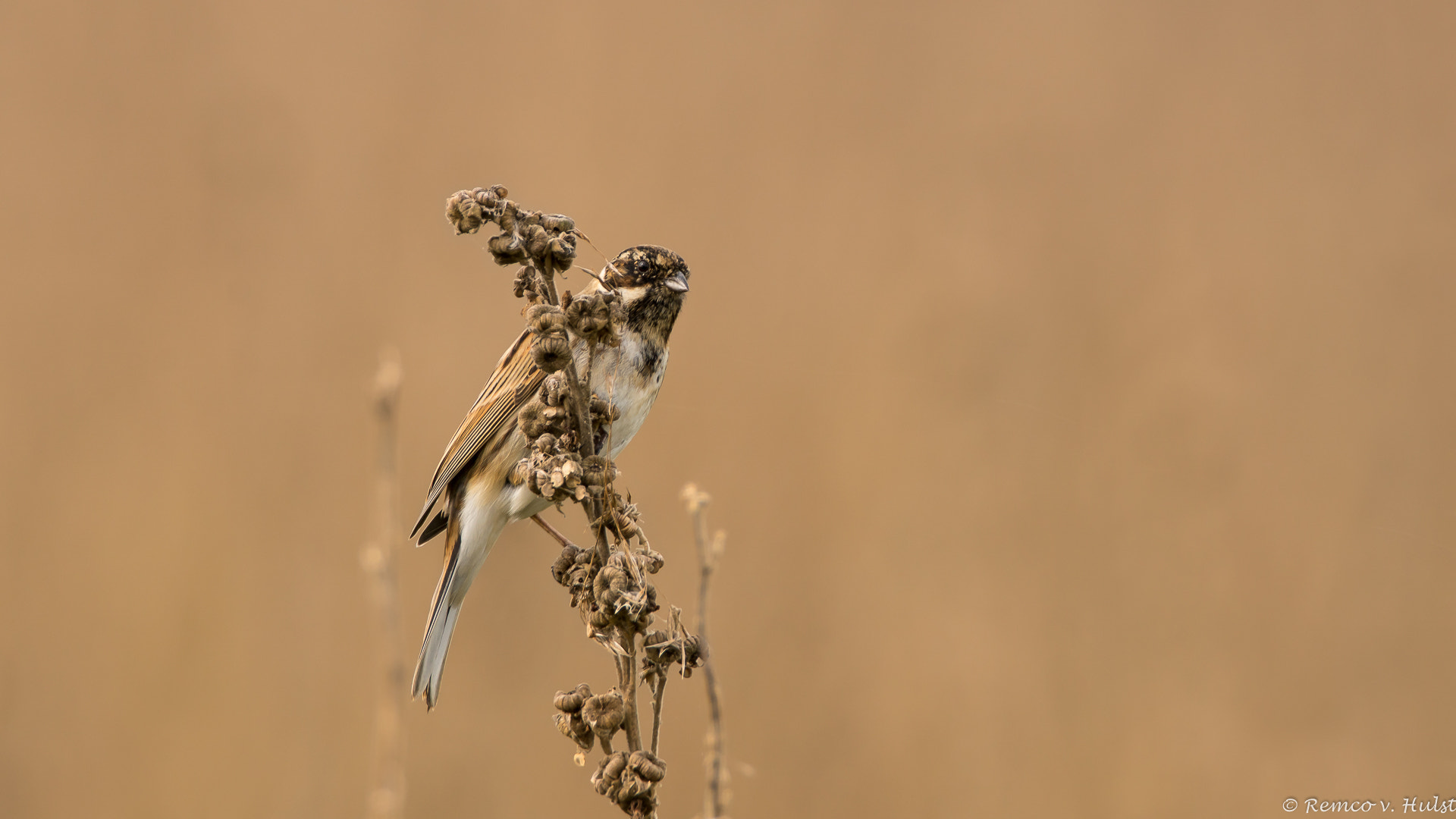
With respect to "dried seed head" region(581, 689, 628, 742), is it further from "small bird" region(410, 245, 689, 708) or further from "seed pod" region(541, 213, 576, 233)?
"small bird" region(410, 245, 689, 708)

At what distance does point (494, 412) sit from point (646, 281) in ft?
1.65

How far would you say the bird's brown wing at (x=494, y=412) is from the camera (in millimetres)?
2449

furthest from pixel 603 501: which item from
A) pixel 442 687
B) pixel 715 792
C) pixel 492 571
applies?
pixel 442 687

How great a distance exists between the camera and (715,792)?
104 cm

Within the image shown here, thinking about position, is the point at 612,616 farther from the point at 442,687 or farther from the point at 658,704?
the point at 442,687

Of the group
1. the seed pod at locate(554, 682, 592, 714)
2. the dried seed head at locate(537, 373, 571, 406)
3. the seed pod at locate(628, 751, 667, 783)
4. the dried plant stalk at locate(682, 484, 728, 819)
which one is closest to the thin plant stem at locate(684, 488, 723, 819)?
the dried plant stalk at locate(682, 484, 728, 819)

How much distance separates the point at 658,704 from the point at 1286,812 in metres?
2.63

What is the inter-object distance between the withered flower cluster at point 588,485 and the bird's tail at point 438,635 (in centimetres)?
103

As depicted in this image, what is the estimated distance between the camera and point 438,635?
248 cm

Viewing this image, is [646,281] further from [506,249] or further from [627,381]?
[506,249]

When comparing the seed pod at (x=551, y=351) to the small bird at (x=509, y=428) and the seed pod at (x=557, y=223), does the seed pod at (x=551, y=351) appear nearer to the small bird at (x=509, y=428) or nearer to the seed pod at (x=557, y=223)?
the seed pod at (x=557, y=223)

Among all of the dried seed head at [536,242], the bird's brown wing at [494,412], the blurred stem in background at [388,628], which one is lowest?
the blurred stem in background at [388,628]

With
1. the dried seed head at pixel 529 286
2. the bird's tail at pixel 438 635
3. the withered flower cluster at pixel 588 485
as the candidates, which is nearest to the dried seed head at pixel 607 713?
the withered flower cluster at pixel 588 485

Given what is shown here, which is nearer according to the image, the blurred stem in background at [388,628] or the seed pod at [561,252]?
the blurred stem in background at [388,628]
